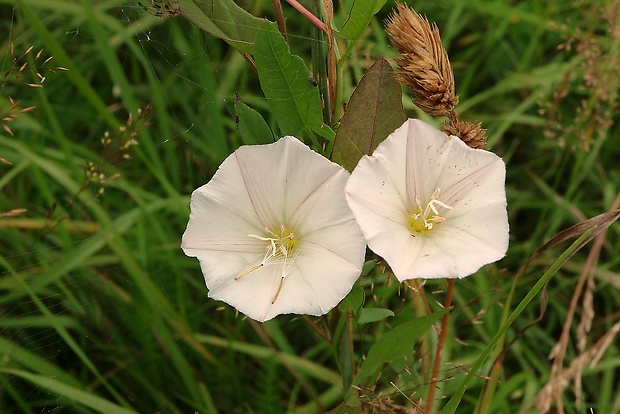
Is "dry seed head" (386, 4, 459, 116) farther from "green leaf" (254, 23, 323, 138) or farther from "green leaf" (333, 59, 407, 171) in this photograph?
"green leaf" (254, 23, 323, 138)

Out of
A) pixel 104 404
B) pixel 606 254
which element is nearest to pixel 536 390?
pixel 606 254

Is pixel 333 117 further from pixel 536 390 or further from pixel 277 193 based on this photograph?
pixel 536 390

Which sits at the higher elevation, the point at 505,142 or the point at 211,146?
the point at 505,142

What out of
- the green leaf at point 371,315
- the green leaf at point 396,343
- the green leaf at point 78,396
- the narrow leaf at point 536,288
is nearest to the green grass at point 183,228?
the green leaf at point 78,396

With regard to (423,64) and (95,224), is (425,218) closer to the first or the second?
(423,64)

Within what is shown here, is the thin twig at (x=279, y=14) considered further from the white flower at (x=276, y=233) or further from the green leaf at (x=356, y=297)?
the green leaf at (x=356, y=297)
